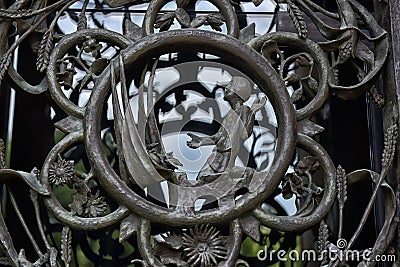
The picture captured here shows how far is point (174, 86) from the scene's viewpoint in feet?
6.29

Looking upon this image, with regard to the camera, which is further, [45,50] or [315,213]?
[45,50]

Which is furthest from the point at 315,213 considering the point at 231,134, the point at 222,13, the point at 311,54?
the point at 222,13

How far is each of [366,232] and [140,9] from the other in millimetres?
680

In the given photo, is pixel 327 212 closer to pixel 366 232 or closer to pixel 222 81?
pixel 366 232

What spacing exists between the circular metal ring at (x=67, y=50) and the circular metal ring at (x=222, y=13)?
0.05 m

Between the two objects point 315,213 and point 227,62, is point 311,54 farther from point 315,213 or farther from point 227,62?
point 315,213

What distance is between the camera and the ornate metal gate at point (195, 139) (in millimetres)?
1734

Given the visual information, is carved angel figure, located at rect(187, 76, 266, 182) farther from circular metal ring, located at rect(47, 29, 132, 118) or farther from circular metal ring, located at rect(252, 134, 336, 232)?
circular metal ring, located at rect(47, 29, 132, 118)

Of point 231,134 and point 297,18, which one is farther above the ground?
point 297,18

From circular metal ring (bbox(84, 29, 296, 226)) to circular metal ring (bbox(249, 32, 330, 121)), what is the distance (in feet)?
0.13

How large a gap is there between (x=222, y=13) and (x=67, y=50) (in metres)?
0.32

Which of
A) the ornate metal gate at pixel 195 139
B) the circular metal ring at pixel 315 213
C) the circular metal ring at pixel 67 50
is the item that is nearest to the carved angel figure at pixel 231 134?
the ornate metal gate at pixel 195 139

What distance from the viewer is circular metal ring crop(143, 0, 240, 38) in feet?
6.11

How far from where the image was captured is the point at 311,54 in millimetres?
1875
